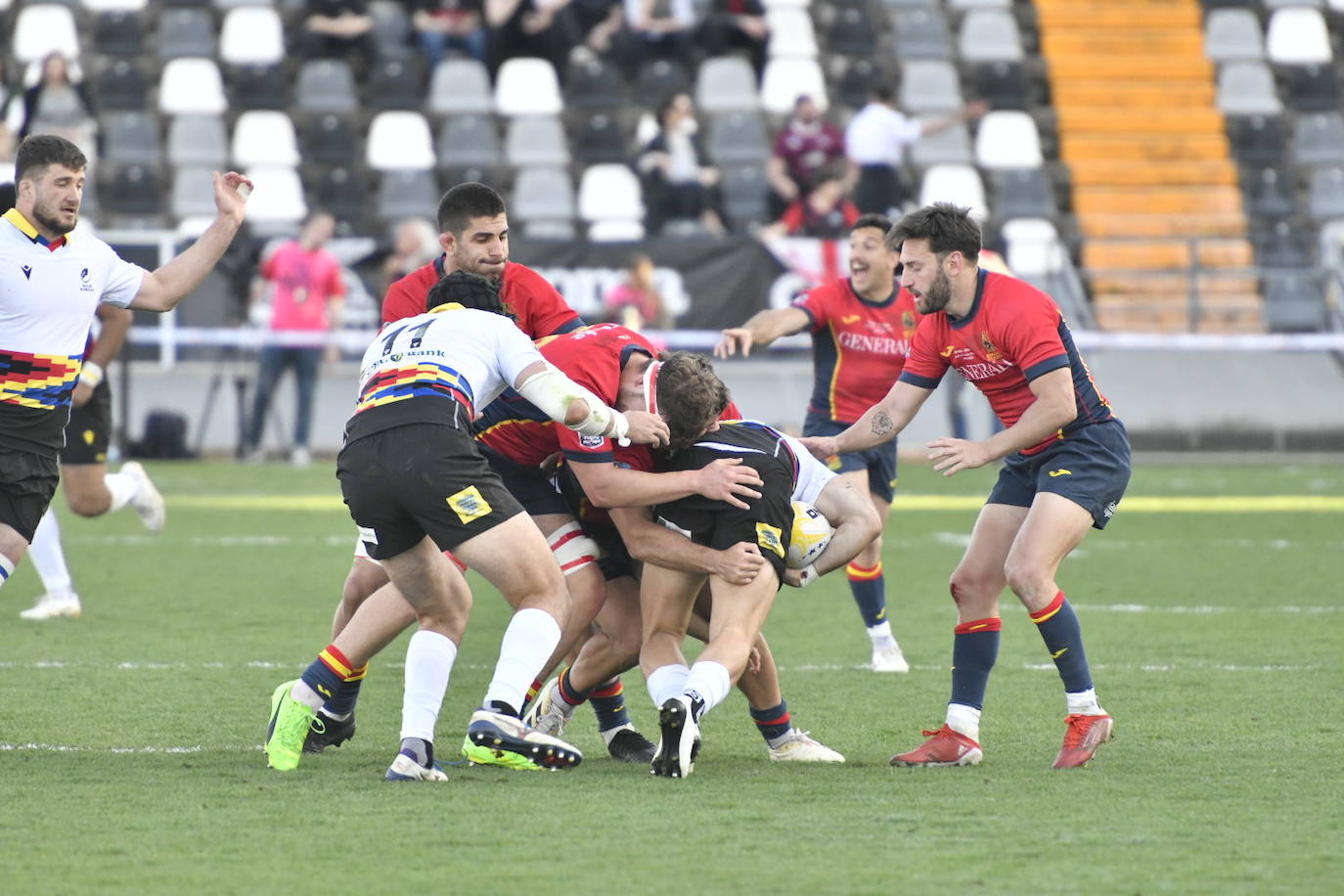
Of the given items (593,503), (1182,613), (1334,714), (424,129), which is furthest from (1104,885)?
(424,129)

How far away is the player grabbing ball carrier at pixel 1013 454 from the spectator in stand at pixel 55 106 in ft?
46.4

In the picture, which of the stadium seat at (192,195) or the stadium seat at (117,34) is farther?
the stadium seat at (117,34)

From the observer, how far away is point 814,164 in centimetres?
2067

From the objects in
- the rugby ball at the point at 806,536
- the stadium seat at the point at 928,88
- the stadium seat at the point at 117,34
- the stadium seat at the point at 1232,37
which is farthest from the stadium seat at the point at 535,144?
the rugby ball at the point at 806,536

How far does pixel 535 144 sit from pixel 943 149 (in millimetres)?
5018

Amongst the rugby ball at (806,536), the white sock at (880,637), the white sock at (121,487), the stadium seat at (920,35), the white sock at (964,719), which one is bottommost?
the white sock at (880,637)

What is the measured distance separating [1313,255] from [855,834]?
17.5m

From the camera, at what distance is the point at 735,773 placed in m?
6.36

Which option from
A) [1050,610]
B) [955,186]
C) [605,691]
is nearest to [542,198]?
[955,186]

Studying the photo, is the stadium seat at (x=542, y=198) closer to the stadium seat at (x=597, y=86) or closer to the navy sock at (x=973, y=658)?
the stadium seat at (x=597, y=86)

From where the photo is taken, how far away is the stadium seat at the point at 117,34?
78.4 feet

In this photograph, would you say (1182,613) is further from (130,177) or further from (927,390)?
(130,177)

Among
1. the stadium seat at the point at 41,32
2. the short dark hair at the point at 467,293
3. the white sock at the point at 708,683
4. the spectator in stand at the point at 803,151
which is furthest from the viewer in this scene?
the stadium seat at the point at 41,32

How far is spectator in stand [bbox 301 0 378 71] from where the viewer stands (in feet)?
77.5
